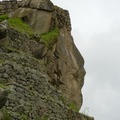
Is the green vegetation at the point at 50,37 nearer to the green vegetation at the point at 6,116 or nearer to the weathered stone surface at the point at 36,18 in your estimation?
the weathered stone surface at the point at 36,18

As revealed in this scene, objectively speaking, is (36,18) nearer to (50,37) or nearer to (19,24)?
(19,24)

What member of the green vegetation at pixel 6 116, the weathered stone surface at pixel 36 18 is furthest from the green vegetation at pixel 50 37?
the green vegetation at pixel 6 116

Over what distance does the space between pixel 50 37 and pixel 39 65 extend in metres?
3.83

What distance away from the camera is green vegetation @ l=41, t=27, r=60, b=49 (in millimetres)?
21656

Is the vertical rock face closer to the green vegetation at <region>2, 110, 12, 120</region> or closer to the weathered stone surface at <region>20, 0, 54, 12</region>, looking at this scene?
the weathered stone surface at <region>20, 0, 54, 12</region>

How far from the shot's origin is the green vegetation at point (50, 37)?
2166cm

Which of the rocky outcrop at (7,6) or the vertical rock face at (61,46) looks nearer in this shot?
the vertical rock face at (61,46)

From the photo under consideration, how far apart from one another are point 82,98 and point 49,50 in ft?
14.6

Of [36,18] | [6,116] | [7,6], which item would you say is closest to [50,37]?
[36,18]

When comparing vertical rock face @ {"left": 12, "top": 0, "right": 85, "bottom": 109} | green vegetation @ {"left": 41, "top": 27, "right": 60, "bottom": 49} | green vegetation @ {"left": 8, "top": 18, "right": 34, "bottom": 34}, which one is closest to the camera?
green vegetation @ {"left": 8, "top": 18, "right": 34, "bottom": 34}

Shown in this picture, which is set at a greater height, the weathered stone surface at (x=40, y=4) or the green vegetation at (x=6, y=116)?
the weathered stone surface at (x=40, y=4)

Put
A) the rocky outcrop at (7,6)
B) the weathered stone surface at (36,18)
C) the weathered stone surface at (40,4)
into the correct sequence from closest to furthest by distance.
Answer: the weathered stone surface at (36,18)
the weathered stone surface at (40,4)
the rocky outcrop at (7,6)

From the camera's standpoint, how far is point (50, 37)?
22391 millimetres

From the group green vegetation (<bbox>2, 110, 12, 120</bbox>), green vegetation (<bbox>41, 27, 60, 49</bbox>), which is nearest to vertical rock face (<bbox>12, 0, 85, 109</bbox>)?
green vegetation (<bbox>41, 27, 60, 49</bbox>)
